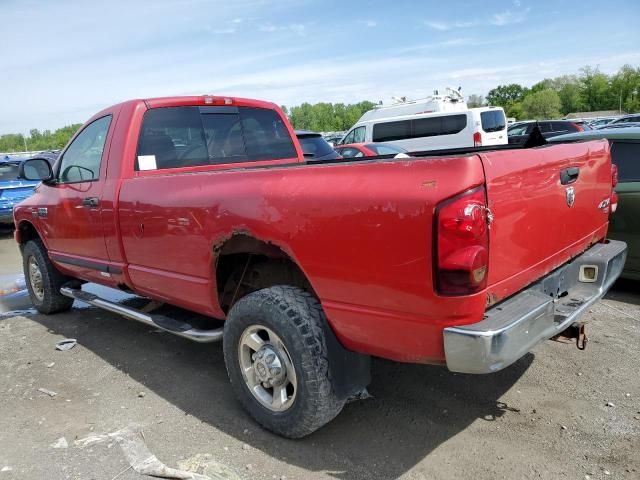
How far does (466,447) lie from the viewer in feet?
9.68

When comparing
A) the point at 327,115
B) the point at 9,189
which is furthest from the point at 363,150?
the point at 327,115

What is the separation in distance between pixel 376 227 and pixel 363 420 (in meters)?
1.49

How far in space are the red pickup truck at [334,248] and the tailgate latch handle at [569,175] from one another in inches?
0.7

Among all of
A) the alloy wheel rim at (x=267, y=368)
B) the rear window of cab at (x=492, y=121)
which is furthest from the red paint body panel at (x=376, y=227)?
the rear window of cab at (x=492, y=121)

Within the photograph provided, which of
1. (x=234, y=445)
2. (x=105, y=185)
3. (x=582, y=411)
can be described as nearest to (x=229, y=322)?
(x=234, y=445)

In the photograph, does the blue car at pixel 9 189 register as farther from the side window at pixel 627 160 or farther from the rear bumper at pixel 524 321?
the rear bumper at pixel 524 321

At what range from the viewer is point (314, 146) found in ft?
34.9

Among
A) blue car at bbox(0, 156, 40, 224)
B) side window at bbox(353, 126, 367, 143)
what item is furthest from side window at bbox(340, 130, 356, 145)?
blue car at bbox(0, 156, 40, 224)

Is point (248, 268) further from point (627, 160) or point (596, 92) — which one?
point (596, 92)

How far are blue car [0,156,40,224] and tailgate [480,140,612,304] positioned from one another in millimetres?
11447

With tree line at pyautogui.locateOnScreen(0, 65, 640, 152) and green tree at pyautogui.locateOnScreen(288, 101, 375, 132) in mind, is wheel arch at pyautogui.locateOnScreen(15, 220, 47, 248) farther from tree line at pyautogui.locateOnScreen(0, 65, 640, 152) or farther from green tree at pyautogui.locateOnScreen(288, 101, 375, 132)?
green tree at pyautogui.locateOnScreen(288, 101, 375, 132)

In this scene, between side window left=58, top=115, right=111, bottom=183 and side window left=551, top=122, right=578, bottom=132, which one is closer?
side window left=58, top=115, right=111, bottom=183

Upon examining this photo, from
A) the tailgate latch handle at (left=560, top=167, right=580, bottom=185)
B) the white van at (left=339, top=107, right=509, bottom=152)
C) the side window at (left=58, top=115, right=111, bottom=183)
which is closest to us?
the tailgate latch handle at (left=560, top=167, right=580, bottom=185)

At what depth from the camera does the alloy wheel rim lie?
2.99 m
